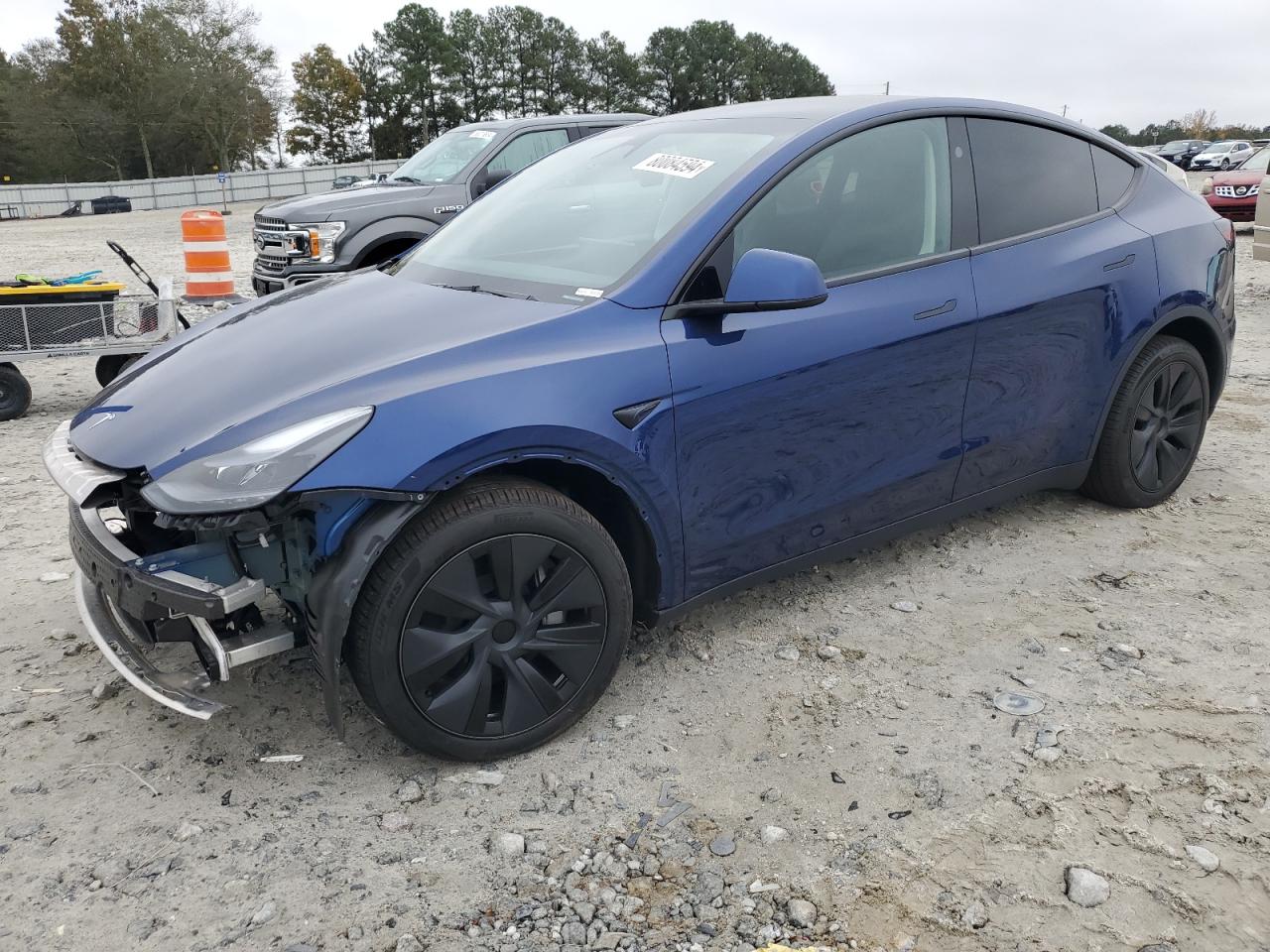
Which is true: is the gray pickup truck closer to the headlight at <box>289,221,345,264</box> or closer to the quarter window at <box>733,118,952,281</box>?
the headlight at <box>289,221,345,264</box>

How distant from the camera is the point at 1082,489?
4.61m

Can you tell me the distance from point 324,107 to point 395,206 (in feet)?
223

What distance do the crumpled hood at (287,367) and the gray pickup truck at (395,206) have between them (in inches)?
214

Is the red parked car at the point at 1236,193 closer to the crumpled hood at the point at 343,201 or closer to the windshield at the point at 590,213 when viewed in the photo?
the crumpled hood at the point at 343,201

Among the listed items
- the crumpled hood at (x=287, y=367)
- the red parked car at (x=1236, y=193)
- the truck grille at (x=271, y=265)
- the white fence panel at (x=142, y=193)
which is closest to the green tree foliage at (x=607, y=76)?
the white fence panel at (x=142, y=193)

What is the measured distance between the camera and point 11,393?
22.4ft

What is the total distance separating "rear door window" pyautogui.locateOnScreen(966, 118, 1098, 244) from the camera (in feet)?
12.3

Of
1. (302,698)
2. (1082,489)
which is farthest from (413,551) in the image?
(1082,489)

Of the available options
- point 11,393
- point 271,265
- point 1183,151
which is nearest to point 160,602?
point 11,393

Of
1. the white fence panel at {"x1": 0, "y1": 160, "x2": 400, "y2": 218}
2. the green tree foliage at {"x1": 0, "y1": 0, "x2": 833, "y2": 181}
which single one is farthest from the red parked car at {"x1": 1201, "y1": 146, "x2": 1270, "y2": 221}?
the green tree foliage at {"x1": 0, "y1": 0, "x2": 833, "y2": 181}

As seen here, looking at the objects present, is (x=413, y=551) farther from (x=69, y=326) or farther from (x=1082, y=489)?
(x=69, y=326)

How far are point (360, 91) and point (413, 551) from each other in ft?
250

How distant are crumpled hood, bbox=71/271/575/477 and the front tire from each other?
8.37 ft

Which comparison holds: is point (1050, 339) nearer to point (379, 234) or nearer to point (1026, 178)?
point (1026, 178)
